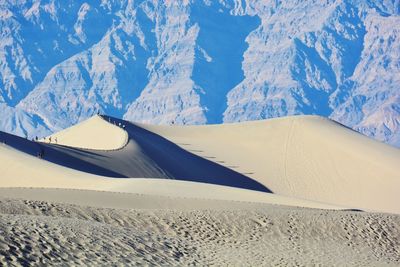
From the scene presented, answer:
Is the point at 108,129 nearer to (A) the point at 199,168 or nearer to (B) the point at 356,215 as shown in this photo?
(A) the point at 199,168

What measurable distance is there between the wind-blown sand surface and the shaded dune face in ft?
0.51

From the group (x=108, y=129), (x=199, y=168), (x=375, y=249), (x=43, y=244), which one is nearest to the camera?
(x=43, y=244)

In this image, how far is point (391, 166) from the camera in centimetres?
7800

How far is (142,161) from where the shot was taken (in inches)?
2491

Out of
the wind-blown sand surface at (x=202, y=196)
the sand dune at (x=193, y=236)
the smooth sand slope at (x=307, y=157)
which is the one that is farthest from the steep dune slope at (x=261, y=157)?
the sand dune at (x=193, y=236)

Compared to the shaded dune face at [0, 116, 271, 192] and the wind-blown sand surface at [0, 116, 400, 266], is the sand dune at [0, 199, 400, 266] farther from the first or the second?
the shaded dune face at [0, 116, 271, 192]

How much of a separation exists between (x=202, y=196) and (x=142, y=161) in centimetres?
2520

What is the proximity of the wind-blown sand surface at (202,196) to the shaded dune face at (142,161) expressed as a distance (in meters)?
0.15

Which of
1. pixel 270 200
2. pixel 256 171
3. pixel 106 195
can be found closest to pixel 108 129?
pixel 256 171

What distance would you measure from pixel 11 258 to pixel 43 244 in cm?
142

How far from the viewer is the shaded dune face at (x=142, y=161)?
57344 mm

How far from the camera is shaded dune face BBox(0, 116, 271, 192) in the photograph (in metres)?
57.3

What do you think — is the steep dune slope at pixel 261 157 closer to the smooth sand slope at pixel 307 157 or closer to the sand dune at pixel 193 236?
the smooth sand slope at pixel 307 157

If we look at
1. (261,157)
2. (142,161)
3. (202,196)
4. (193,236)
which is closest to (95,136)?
(261,157)
